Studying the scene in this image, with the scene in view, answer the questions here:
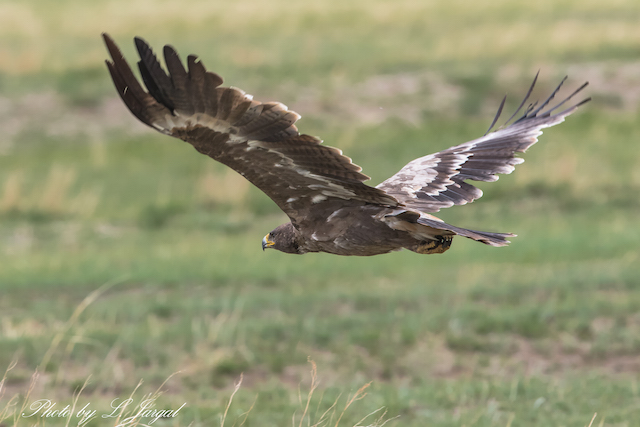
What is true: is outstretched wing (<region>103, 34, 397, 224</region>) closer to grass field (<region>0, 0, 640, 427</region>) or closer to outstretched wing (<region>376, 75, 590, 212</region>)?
outstretched wing (<region>376, 75, 590, 212</region>)

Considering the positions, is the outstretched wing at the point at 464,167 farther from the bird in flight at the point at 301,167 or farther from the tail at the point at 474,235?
the tail at the point at 474,235

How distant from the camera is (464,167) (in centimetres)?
628

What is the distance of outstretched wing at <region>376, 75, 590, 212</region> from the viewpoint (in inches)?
227

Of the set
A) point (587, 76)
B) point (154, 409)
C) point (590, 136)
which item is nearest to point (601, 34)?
point (587, 76)

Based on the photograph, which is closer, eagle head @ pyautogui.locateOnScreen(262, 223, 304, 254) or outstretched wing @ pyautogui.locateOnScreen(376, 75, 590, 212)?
eagle head @ pyautogui.locateOnScreen(262, 223, 304, 254)

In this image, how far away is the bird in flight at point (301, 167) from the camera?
4.12m

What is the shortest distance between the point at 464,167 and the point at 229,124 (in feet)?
7.97

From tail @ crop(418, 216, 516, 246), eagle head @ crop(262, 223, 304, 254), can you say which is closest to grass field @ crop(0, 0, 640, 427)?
eagle head @ crop(262, 223, 304, 254)

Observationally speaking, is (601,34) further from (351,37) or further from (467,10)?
(351,37)

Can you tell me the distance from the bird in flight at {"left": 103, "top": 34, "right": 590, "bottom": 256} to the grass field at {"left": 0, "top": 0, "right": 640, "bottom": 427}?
1.02 metres

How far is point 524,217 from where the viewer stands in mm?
14586

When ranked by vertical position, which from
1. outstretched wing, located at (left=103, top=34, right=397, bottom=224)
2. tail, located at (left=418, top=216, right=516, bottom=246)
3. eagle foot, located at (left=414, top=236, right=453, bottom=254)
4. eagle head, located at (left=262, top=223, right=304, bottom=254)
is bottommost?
eagle head, located at (left=262, top=223, right=304, bottom=254)

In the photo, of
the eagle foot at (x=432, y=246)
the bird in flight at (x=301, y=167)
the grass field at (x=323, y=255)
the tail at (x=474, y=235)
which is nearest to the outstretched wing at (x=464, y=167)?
the bird in flight at (x=301, y=167)

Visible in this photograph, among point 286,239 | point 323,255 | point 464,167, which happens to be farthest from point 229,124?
point 323,255
